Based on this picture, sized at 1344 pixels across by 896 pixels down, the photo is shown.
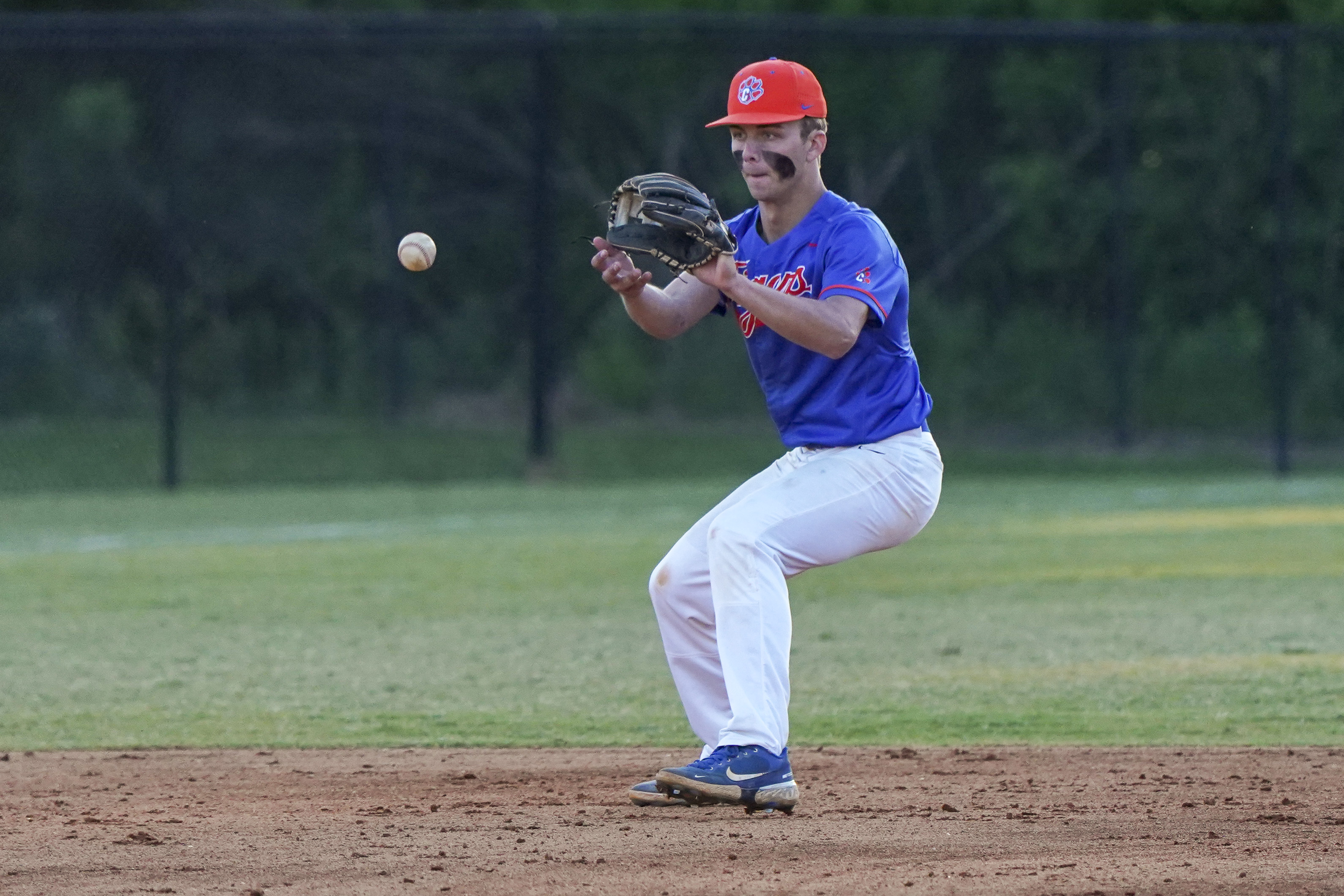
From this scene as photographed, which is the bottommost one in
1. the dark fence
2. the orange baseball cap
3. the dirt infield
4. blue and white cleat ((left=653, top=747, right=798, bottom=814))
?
the dirt infield

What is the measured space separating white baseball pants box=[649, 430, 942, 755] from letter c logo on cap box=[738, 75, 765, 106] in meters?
0.93

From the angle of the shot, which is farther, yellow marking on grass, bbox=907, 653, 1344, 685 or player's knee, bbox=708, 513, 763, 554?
yellow marking on grass, bbox=907, 653, 1344, 685

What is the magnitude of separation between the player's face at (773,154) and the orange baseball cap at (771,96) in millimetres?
33

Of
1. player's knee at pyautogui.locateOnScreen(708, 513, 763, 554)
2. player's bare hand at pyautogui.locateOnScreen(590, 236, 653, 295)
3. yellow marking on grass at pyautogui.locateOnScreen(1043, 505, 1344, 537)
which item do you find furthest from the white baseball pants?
yellow marking on grass at pyautogui.locateOnScreen(1043, 505, 1344, 537)

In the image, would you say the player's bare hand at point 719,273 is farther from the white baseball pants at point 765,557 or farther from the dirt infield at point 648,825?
the dirt infield at point 648,825

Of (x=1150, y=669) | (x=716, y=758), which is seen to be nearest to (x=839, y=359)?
(x=716, y=758)

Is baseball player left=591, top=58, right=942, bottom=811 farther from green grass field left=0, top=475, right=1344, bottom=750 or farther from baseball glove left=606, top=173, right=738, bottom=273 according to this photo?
green grass field left=0, top=475, right=1344, bottom=750

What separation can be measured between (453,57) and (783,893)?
18.1 metres

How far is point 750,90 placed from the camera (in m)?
4.78

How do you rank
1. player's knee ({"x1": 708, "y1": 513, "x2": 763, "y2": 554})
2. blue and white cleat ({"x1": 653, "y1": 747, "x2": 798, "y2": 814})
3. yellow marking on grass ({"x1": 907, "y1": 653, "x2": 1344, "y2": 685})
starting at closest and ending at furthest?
blue and white cleat ({"x1": 653, "y1": 747, "x2": 798, "y2": 814}) < player's knee ({"x1": 708, "y1": 513, "x2": 763, "y2": 554}) < yellow marking on grass ({"x1": 907, "y1": 653, "x2": 1344, "y2": 685})

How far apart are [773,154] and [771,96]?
0.49 feet

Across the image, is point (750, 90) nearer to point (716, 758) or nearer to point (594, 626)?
point (716, 758)

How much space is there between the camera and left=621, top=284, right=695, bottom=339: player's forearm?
5094 millimetres

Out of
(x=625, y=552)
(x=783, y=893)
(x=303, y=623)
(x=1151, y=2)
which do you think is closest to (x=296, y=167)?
(x=1151, y=2)
